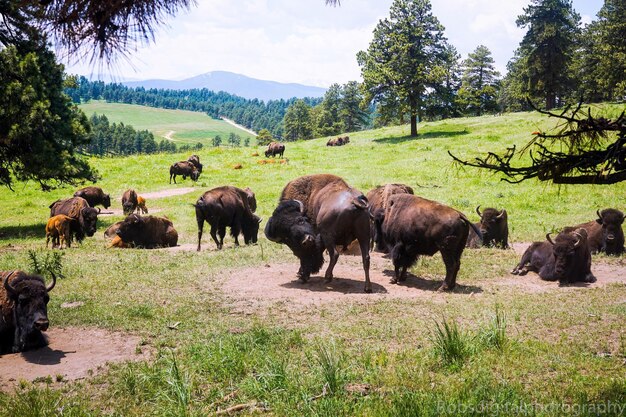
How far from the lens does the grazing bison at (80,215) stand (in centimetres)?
1827

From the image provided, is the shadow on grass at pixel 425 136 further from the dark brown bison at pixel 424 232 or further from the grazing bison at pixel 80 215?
the dark brown bison at pixel 424 232

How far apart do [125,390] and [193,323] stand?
2.48 meters

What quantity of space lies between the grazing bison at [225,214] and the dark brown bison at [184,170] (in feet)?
60.4

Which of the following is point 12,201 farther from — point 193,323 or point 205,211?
point 193,323

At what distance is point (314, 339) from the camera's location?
7262mm

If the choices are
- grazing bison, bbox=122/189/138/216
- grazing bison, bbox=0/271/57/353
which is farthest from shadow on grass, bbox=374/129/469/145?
grazing bison, bbox=0/271/57/353

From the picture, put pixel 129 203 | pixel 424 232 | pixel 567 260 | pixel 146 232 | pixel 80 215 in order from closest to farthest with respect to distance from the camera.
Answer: pixel 424 232 < pixel 567 260 < pixel 146 232 < pixel 80 215 < pixel 129 203

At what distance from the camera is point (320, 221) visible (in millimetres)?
11172

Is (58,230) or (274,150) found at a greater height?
(274,150)

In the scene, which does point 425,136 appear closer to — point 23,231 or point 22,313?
point 23,231

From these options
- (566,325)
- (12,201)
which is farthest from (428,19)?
(566,325)

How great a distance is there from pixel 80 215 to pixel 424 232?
1291 centimetres

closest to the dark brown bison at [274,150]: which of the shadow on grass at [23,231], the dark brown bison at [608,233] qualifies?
the shadow on grass at [23,231]

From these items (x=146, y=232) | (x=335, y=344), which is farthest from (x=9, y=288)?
(x=146, y=232)
